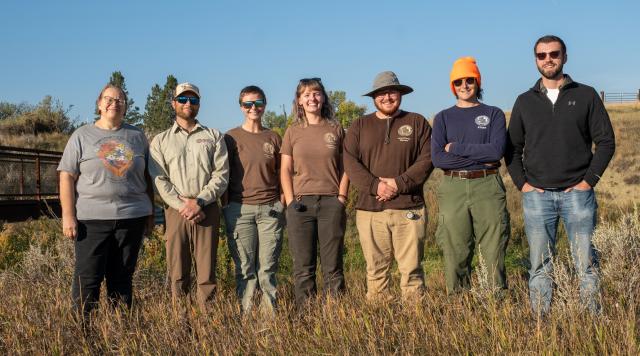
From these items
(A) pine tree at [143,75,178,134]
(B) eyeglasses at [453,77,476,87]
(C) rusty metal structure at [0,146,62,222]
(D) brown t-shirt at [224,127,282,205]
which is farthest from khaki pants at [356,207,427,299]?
(A) pine tree at [143,75,178,134]

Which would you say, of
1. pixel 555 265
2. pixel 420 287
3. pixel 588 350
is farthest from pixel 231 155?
pixel 588 350

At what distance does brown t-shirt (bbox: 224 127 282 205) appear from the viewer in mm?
5176

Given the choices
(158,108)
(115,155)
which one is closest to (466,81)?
(115,155)

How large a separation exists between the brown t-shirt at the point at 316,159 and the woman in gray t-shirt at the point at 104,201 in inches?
49.8

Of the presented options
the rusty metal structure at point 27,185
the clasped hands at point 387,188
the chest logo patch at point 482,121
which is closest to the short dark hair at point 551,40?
the chest logo patch at point 482,121

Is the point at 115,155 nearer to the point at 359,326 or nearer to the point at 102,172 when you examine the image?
the point at 102,172

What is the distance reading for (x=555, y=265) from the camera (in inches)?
164

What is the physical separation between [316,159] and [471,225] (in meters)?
1.38

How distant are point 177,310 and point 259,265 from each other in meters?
0.85

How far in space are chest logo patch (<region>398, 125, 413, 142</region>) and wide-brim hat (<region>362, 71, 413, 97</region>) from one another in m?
0.33

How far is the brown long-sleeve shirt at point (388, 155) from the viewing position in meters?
4.77

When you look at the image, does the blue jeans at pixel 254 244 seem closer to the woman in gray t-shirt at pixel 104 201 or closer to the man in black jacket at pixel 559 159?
the woman in gray t-shirt at pixel 104 201

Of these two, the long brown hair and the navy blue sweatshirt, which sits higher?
the long brown hair

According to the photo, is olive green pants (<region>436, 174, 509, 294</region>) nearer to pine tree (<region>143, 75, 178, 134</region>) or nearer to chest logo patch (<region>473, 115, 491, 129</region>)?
chest logo patch (<region>473, 115, 491, 129</region>)
